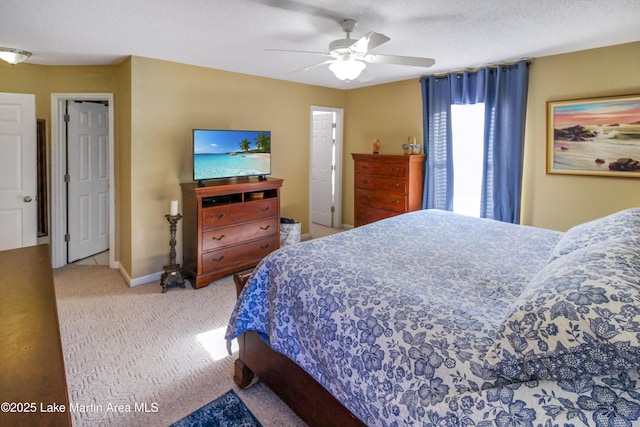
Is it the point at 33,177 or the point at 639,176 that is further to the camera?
the point at 33,177

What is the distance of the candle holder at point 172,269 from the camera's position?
3771 mm

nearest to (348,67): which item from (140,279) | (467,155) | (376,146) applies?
(467,155)

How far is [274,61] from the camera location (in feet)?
12.8

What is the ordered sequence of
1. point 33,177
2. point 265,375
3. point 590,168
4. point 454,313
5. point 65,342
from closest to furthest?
point 454,313 → point 265,375 → point 65,342 → point 590,168 → point 33,177

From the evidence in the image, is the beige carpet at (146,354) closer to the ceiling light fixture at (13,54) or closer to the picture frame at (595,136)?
the ceiling light fixture at (13,54)

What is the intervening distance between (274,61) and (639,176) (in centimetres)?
373

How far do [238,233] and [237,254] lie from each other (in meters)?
0.25

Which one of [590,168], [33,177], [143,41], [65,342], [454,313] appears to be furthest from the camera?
[33,177]

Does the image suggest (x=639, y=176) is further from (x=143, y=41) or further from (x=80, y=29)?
(x=80, y=29)

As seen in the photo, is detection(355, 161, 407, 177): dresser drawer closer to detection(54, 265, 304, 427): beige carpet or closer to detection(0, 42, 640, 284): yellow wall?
detection(0, 42, 640, 284): yellow wall

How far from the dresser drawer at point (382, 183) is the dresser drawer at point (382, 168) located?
6 cm

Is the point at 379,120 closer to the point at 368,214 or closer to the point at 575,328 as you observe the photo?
the point at 368,214

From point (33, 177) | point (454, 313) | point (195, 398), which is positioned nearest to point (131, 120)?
point (33, 177)

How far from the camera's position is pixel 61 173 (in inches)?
167
